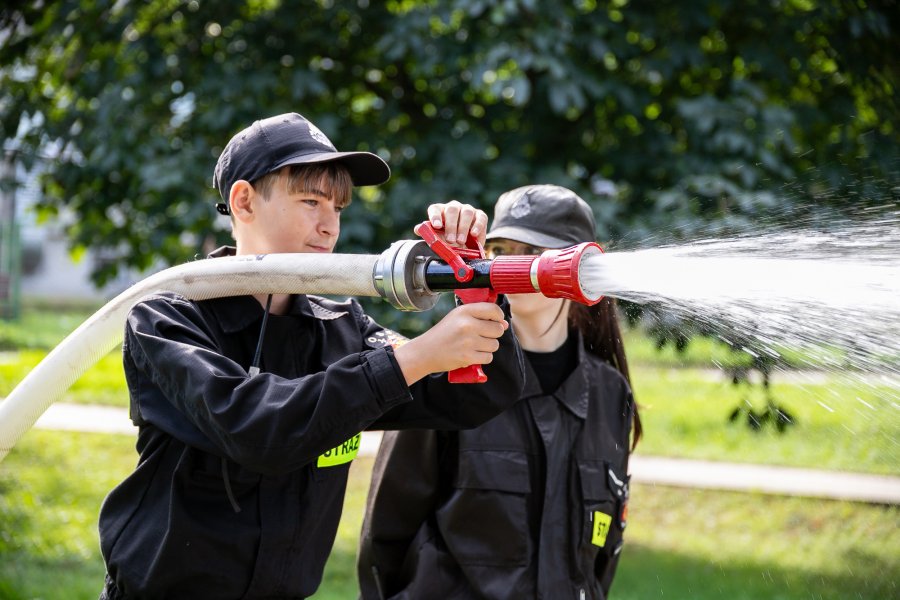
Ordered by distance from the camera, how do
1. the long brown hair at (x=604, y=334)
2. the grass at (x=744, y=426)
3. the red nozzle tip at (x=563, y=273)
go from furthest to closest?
the grass at (x=744, y=426)
the long brown hair at (x=604, y=334)
the red nozzle tip at (x=563, y=273)

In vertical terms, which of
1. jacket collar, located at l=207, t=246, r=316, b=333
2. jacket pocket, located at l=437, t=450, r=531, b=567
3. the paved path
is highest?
jacket collar, located at l=207, t=246, r=316, b=333

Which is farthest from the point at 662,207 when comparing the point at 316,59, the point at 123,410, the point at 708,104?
the point at 123,410

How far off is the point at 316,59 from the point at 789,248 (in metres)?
4.20

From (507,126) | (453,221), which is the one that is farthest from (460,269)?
(507,126)

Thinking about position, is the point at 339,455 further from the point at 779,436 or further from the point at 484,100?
the point at 779,436

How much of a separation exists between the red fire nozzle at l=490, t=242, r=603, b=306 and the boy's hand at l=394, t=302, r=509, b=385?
62 mm

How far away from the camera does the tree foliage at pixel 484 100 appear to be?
5648 millimetres

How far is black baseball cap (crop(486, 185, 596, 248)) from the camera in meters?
3.19

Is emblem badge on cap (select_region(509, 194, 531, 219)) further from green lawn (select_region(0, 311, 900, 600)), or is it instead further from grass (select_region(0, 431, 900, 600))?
grass (select_region(0, 431, 900, 600))

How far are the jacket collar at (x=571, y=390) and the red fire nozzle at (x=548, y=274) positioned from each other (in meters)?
1.00

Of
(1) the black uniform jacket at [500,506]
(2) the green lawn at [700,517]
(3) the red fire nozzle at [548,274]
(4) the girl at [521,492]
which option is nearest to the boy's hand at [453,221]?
(3) the red fire nozzle at [548,274]

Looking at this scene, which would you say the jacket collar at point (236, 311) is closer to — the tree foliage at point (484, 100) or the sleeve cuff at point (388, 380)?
the sleeve cuff at point (388, 380)

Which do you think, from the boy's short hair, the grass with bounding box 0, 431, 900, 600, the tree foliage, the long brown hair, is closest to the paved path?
the grass with bounding box 0, 431, 900, 600

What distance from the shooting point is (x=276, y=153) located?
7.88 feet
